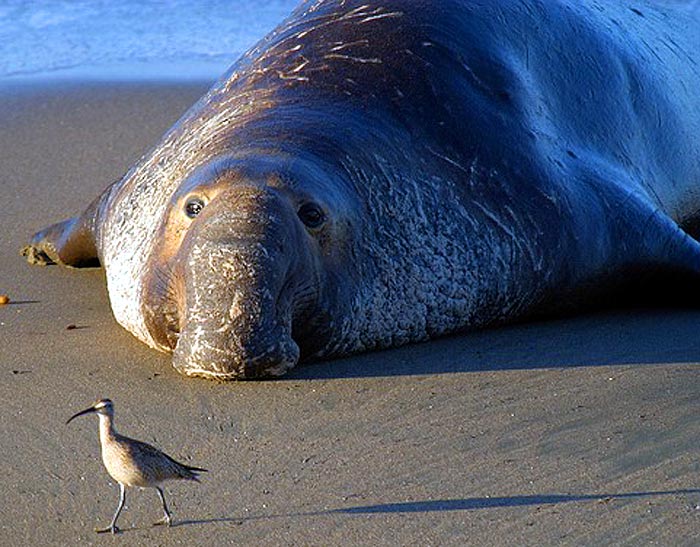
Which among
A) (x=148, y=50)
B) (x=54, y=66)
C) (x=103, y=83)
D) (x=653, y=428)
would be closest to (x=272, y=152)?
(x=653, y=428)

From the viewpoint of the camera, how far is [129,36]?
50.0 ft

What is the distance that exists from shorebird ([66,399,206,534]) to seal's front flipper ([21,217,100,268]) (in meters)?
3.34

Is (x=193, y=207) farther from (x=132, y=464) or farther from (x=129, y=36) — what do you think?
(x=129, y=36)

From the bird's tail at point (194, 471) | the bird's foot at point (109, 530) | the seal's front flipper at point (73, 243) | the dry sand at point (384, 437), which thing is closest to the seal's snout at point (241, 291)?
the dry sand at point (384, 437)

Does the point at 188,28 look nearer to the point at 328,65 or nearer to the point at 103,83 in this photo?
the point at 103,83

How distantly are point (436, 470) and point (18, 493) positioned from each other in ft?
4.04

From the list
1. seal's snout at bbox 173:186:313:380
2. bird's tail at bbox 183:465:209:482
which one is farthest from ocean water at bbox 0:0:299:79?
bird's tail at bbox 183:465:209:482

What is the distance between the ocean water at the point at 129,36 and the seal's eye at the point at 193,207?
7066 mm

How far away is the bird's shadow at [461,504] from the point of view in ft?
15.3

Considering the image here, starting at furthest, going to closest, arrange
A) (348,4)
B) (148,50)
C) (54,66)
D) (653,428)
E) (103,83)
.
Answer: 1. (148,50)
2. (54,66)
3. (103,83)
4. (348,4)
5. (653,428)

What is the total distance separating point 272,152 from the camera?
6.34m

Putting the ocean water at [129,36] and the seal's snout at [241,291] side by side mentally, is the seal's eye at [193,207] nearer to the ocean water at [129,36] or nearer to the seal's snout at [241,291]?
the seal's snout at [241,291]

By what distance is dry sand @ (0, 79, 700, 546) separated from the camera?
4.61 m

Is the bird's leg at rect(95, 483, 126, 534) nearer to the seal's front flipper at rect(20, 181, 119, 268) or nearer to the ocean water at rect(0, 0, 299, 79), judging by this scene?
the seal's front flipper at rect(20, 181, 119, 268)
